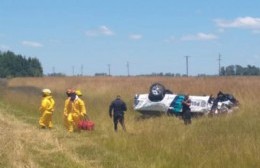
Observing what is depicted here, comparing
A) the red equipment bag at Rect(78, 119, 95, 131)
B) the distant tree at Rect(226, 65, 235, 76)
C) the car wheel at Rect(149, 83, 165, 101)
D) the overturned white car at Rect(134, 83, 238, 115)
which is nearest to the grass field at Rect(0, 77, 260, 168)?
the red equipment bag at Rect(78, 119, 95, 131)

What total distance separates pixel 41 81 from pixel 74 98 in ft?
147

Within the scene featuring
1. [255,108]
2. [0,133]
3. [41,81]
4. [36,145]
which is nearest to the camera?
[36,145]

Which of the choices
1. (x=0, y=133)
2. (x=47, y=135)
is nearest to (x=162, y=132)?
(x=47, y=135)

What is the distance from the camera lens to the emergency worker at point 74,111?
2062 centimetres

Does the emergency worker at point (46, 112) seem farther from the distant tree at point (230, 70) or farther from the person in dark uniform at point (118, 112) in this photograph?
the distant tree at point (230, 70)

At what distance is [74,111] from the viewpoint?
830 inches

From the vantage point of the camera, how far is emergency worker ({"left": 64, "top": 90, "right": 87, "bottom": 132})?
20.6 meters

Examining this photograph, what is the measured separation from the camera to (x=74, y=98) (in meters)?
21.1

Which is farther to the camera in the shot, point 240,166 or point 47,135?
point 47,135

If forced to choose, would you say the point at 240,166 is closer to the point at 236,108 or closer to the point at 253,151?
the point at 253,151

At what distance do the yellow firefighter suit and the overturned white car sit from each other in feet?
17.4

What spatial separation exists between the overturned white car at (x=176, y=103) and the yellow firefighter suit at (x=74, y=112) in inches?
209

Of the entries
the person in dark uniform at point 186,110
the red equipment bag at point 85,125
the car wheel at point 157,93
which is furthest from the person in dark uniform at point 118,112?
the car wheel at point 157,93

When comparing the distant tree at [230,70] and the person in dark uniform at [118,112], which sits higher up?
the distant tree at [230,70]
